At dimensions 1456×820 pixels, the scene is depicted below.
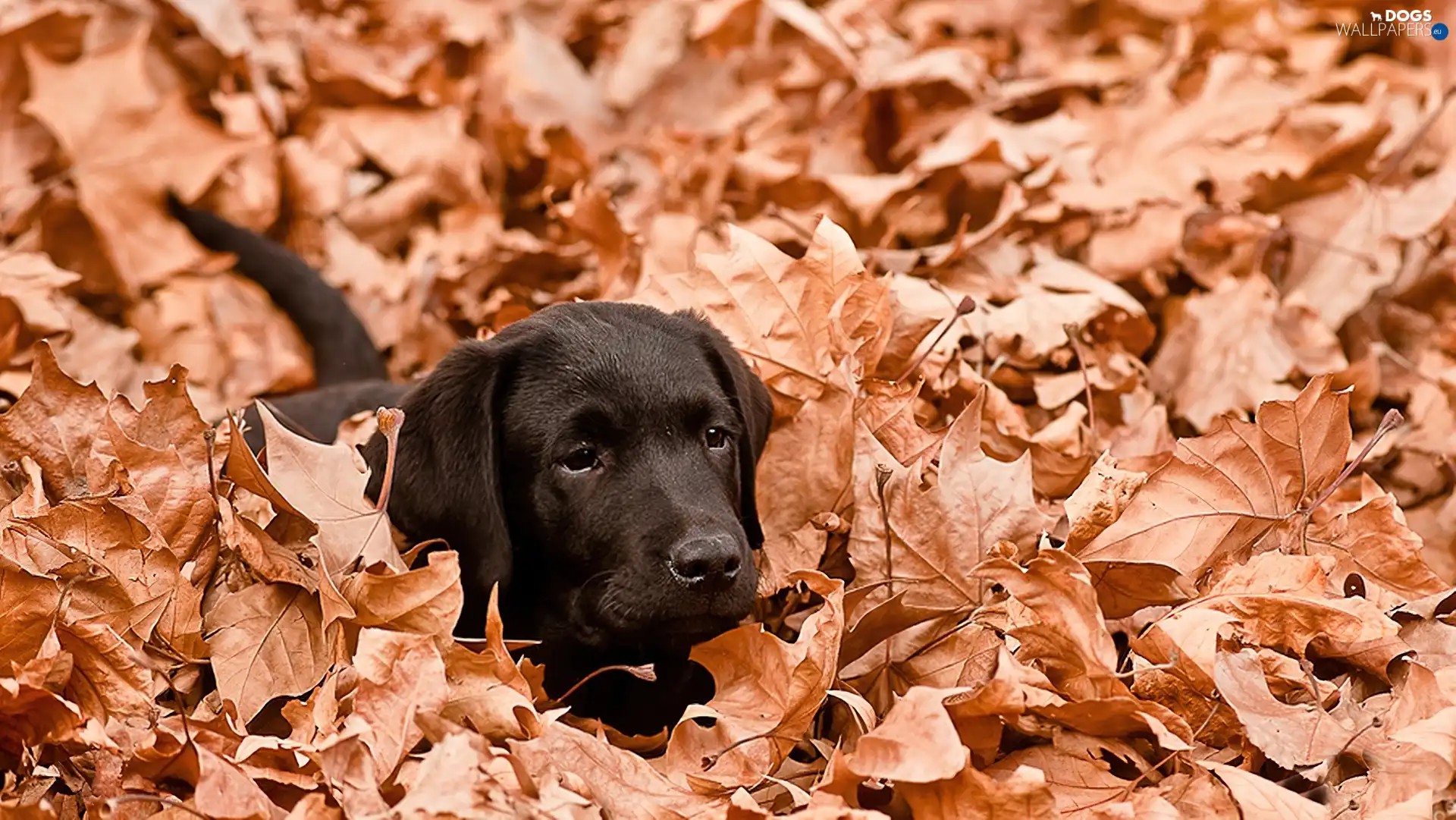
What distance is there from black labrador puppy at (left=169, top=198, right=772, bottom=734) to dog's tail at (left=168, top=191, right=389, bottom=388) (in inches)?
57.7

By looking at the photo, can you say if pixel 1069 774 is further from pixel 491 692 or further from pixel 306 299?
pixel 306 299

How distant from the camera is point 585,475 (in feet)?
11.0

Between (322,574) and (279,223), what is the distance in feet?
9.44

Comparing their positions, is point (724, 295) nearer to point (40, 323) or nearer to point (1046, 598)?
point (1046, 598)

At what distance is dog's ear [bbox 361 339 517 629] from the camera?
3295 mm

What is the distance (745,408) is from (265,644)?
1.14 meters

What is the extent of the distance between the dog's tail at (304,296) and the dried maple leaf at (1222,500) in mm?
2660

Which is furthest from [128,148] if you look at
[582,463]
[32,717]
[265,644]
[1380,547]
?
[1380,547]

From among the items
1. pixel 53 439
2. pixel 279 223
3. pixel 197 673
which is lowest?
pixel 279 223

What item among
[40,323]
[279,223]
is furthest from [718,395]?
[279,223]

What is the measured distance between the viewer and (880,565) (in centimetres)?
329

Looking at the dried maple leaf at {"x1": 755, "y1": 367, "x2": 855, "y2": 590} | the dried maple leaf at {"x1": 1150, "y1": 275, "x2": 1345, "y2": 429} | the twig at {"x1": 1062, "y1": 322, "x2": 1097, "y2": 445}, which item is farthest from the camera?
the dried maple leaf at {"x1": 1150, "y1": 275, "x2": 1345, "y2": 429}

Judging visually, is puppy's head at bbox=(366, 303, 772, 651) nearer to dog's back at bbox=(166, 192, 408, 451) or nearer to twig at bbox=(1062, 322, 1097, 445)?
twig at bbox=(1062, 322, 1097, 445)

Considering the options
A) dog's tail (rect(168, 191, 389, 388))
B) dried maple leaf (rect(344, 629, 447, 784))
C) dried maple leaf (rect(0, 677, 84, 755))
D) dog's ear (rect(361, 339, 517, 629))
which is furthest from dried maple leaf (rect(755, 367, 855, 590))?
dog's tail (rect(168, 191, 389, 388))
